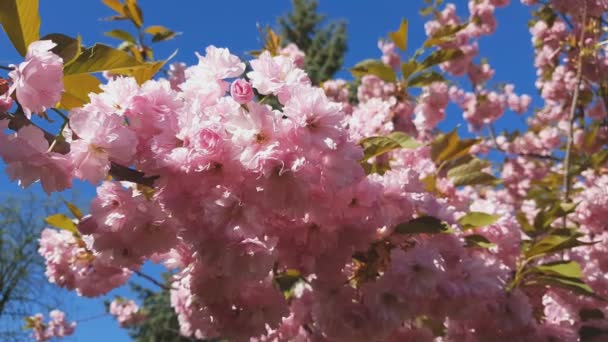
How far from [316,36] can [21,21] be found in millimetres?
16491

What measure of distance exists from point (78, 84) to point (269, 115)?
1.59 ft

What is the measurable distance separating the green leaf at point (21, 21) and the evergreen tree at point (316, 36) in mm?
14845

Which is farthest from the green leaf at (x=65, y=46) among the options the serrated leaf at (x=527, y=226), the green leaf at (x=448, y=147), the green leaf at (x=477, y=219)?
the serrated leaf at (x=527, y=226)

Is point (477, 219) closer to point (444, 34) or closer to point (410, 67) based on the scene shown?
point (410, 67)

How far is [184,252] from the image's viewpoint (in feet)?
4.61

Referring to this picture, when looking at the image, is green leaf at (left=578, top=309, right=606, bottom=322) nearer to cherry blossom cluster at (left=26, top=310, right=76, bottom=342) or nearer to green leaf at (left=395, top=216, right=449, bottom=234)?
green leaf at (left=395, top=216, right=449, bottom=234)

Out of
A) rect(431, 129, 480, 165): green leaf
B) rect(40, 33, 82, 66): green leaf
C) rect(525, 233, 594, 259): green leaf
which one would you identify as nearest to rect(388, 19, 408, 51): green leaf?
rect(431, 129, 480, 165): green leaf

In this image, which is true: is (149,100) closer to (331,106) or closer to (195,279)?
(331,106)

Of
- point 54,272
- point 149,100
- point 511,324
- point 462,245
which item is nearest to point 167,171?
point 149,100

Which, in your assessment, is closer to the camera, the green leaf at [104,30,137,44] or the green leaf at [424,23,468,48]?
the green leaf at [424,23,468,48]

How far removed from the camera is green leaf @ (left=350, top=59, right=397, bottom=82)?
2545 mm

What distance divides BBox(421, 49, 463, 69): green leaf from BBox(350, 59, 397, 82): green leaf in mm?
205

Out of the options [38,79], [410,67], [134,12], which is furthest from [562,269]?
[134,12]

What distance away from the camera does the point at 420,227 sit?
1329 mm
